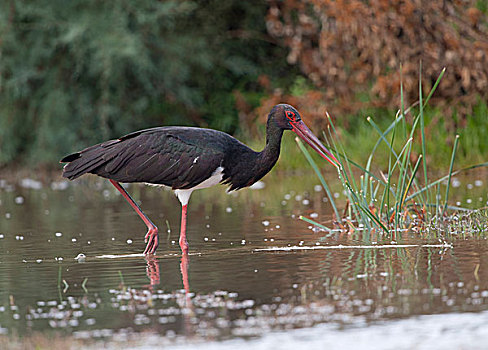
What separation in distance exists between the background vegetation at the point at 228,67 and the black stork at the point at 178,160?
20.3 ft

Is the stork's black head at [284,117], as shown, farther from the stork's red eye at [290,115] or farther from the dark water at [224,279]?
the dark water at [224,279]

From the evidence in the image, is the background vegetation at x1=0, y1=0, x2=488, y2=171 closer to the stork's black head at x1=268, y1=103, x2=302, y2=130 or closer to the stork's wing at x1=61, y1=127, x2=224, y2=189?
the stork's black head at x1=268, y1=103, x2=302, y2=130

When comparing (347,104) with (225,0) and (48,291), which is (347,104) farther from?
(48,291)

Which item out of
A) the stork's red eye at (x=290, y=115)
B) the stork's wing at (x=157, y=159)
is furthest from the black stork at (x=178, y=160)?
the stork's red eye at (x=290, y=115)

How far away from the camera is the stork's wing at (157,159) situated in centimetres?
774

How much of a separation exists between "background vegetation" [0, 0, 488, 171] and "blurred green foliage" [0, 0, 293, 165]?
0.03 meters

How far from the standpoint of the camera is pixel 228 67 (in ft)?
60.3

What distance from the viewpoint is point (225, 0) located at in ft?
62.0

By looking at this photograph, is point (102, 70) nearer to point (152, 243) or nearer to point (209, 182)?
point (209, 182)

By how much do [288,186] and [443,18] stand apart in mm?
3362

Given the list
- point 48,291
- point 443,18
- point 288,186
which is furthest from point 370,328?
point 443,18

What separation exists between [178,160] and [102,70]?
945cm

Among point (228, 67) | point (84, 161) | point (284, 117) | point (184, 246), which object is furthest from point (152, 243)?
point (228, 67)

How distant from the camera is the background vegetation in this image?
13.9 m
